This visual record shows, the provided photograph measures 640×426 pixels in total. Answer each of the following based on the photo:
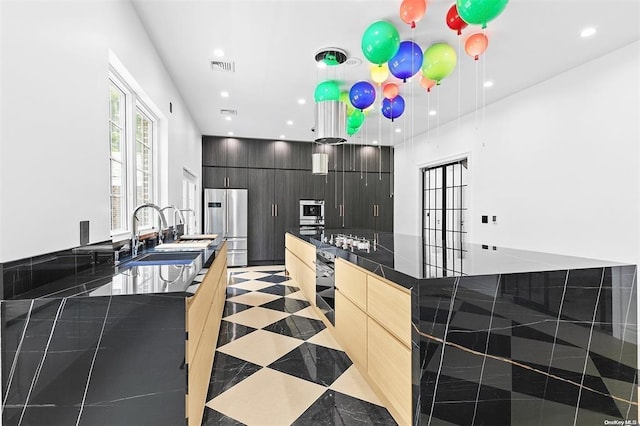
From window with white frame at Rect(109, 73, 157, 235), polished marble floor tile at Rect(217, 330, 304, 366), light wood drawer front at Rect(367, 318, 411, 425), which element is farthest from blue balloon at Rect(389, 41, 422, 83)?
polished marble floor tile at Rect(217, 330, 304, 366)

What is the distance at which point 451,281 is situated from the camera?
1395 mm

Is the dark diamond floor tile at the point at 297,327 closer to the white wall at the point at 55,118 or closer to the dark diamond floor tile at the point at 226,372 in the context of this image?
the dark diamond floor tile at the point at 226,372

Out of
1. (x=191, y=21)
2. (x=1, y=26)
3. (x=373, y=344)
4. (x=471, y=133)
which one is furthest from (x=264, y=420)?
(x=471, y=133)

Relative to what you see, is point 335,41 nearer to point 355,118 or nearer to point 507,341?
point 355,118

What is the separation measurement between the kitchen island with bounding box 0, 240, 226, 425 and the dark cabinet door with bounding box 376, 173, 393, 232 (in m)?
6.62

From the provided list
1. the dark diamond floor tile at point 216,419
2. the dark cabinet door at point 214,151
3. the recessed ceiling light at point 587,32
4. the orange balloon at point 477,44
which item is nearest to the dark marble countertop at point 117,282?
the dark diamond floor tile at point 216,419

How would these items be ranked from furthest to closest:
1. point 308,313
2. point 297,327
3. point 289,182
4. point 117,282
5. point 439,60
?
point 289,182 < point 308,313 < point 297,327 < point 439,60 < point 117,282

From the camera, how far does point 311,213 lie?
23.3 feet

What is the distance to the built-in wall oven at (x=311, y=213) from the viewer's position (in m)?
7.08

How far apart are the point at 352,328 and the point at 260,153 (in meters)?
5.31

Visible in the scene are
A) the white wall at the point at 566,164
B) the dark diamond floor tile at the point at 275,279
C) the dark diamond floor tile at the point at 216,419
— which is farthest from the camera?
the dark diamond floor tile at the point at 275,279

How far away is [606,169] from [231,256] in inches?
233

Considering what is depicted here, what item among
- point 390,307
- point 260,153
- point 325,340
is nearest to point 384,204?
point 260,153

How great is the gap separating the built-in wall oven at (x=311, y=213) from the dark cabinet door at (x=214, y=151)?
1939 mm
